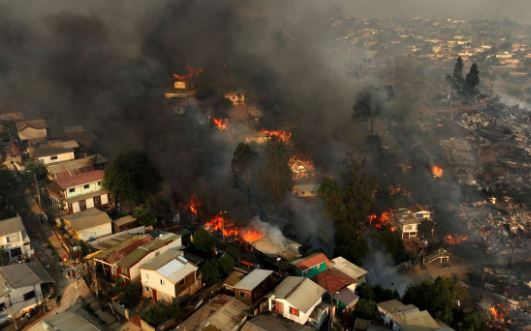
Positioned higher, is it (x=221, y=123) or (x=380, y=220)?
(x=221, y=123)

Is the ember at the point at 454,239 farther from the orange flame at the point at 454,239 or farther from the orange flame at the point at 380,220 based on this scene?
the orange flame at the point at 380,220

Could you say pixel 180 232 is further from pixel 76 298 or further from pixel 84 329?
pixel 84 329

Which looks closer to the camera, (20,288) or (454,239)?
(20,288)

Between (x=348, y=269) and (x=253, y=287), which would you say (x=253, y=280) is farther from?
(x=348, y=269)

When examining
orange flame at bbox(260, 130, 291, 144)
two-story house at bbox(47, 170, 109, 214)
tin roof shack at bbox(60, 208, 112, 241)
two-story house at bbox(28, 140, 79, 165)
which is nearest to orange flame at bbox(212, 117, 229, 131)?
orange flame at bbox(260, 130, 291, 144)

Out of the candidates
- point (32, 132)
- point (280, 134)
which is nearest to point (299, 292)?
point (280, 134)

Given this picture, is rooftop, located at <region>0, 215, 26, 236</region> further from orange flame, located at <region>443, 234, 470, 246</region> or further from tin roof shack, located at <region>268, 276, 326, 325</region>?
orange flame, located at <region>443, 234, 470, 246</region>
